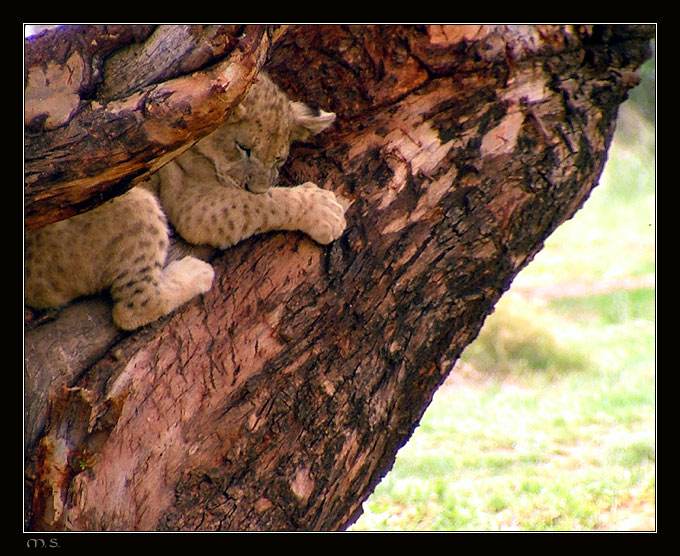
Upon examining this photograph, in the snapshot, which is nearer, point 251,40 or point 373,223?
point 251,40

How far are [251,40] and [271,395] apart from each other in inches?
50.0

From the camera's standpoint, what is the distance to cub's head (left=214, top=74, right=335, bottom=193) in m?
3.46

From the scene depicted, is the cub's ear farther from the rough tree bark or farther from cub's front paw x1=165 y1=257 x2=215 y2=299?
cub's front paw x1=165 y1=257 x2=215 y2=299

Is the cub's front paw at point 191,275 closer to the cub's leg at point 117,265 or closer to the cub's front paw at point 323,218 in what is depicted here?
the cub's leg at point 117,265

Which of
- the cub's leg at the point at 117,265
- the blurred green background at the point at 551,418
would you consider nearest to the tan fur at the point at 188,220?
the cub's leg at the point at 117,265

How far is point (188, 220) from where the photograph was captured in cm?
348

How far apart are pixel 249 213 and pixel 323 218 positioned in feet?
1.27

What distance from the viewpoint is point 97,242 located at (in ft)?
10.7

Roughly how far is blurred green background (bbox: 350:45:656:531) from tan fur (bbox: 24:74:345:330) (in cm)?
209

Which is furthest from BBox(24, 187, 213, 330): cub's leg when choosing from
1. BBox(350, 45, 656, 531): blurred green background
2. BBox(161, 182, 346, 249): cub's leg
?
BBox(350, 45, 656, 531): blurred green background

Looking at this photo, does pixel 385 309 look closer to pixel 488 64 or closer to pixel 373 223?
pixel 373 223

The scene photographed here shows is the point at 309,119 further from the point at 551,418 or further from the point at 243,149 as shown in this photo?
the point at 551,418
